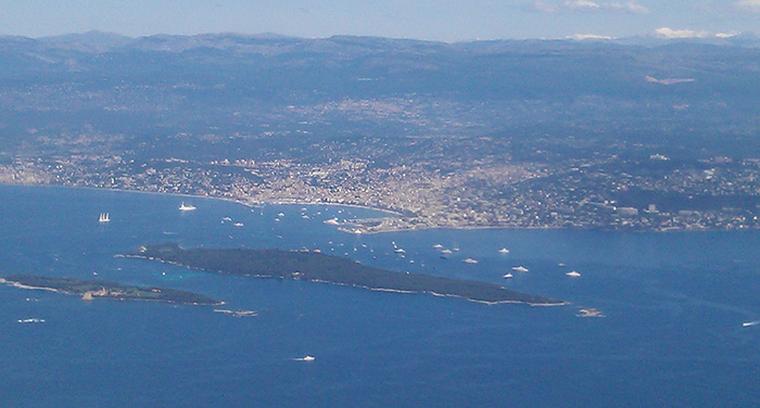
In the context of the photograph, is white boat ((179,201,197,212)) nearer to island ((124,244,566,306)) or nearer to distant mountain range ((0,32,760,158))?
island ((124,244,566,306))

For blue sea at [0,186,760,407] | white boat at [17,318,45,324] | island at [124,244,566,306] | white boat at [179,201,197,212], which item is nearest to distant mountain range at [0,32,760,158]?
white boat at [179,201,197,212]

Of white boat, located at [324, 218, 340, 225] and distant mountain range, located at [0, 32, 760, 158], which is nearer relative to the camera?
white boat, located at [324, 218, 340, 225]

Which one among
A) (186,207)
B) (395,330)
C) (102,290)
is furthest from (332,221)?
(395,330)

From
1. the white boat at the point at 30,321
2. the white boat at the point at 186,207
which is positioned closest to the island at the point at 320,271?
the white boat at the point at 30,321

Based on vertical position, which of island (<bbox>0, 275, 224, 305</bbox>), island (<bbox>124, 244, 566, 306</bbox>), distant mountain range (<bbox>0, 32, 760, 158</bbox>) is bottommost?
distant mountain range (<bbox>0, 32, 760, 158</bbox>)

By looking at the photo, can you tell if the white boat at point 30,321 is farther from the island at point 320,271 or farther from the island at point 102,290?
the island at point 320,271

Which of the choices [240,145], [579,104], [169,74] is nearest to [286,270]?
[240,145]

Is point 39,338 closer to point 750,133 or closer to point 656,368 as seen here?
point 656,368

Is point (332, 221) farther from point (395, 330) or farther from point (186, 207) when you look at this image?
point (395, 330)
